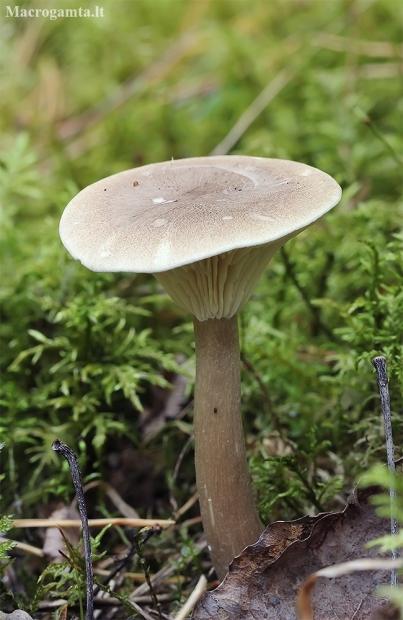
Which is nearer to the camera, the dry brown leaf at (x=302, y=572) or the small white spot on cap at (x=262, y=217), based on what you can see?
the small white spot on cap at (x=262, y=217)

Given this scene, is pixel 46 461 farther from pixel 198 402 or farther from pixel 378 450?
pixel 378 450

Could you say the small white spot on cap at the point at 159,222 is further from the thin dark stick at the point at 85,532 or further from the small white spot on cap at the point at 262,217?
the thin dark stick at the point at 85,532

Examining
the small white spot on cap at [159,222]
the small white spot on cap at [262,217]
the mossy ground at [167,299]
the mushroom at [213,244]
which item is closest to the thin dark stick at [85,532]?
the mossy ground at [167,299]

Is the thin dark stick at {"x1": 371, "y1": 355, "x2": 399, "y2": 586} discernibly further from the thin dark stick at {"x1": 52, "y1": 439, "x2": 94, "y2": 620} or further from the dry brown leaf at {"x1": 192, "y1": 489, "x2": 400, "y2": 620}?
the thin dark stick at {"x1": 52, "y1": 439, "x2": 94, "y2": 620}

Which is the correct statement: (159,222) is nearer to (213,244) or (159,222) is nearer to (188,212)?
(188,212)

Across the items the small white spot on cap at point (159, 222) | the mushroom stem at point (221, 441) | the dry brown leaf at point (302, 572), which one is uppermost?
the small white spot on cap at point (159, 222)

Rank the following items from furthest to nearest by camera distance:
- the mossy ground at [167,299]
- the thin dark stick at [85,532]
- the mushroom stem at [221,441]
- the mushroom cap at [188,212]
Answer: the mossy ground at [167,299] < the mushroom stem at [221,441] < the thin dark stick at [85,532] < the mushroom cap at [188,212]

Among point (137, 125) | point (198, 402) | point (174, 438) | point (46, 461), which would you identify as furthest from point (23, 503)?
point (137, 125)

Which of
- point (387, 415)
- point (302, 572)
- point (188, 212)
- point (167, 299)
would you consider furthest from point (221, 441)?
point (167, 299)

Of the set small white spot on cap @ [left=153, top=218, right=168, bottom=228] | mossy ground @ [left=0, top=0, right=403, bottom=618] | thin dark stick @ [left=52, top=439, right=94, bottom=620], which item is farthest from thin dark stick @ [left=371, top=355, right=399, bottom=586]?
thin dark stick @ [left=52, top=439, right=94, bottom=620]
